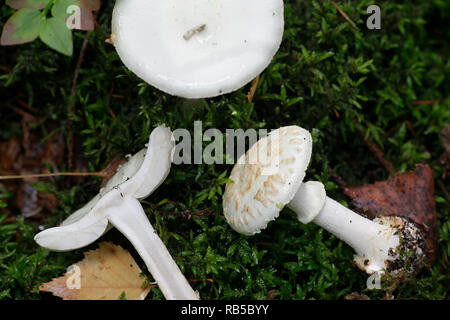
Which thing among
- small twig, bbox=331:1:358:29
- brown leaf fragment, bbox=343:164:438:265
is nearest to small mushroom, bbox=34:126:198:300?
brown leaf fragment, bbox=343:164:438:265

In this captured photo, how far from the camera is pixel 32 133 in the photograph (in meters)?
3.85

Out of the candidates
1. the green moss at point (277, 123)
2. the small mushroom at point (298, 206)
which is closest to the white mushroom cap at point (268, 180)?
the small mushroom at point (298, 206)

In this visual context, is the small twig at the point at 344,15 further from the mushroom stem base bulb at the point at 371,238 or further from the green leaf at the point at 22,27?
the green leaf at the point at 22,27

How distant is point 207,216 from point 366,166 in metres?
1.38

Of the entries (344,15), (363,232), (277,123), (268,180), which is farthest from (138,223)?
(344,15)

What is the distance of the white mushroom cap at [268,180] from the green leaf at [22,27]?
147 centimetres

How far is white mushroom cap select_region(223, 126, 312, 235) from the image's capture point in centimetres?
257

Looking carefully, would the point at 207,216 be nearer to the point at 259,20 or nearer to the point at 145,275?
the point at 145,275

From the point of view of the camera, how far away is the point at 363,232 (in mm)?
2994

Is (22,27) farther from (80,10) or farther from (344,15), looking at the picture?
(344,15)

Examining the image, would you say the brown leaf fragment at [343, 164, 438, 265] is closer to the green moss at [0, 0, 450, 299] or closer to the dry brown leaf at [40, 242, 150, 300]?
the green moss at [0, 0, 450, 299]

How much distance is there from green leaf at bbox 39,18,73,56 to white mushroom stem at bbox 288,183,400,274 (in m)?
1.64

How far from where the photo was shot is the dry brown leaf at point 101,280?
2965mm
